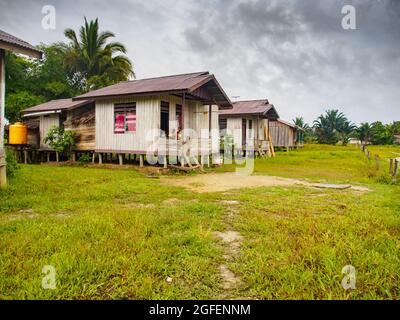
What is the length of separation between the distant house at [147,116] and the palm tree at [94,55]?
15.4m

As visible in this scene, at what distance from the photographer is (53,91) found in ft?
90.4

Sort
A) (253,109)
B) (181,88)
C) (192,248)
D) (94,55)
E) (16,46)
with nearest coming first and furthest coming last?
1. (192,248)
2. (16,46)
3. (181,88)
4. (253,109)
5. (94,55)

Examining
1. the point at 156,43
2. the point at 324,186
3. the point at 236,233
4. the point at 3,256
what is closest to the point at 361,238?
the point at 236,233

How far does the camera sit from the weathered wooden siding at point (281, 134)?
31.6 metres

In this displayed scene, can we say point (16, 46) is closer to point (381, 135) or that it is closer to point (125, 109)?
point (125, 109)

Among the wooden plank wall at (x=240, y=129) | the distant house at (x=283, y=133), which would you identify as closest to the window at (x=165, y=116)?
the wooden plank wall at (x=240, y=129)

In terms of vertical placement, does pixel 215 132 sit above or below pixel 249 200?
above

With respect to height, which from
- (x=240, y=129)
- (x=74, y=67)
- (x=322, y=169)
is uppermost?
(x=74, y=67)

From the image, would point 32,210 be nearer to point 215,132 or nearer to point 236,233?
point 236,233

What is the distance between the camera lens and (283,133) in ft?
107

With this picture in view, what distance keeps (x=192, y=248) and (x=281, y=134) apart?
30.7 m

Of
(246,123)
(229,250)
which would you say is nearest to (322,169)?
(246,123)

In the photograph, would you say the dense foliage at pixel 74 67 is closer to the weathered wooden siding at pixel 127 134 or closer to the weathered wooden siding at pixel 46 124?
the weathered wooden siding at pixel 46 124
